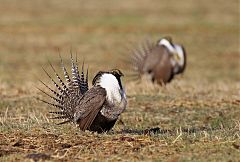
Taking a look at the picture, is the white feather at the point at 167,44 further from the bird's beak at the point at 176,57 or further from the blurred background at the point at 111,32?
the blurred background at the point at 111,32

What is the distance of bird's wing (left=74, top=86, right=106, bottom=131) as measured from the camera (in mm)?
6102

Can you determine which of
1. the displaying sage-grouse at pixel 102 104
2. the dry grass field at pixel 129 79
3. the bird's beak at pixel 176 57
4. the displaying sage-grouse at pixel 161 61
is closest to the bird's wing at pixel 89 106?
the displaying sage-grouse at pixel 102 104

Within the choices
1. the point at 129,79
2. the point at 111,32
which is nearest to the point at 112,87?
the point at 129,79

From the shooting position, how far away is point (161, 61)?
1259cm

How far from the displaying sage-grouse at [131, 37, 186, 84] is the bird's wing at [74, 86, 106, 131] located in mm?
6041

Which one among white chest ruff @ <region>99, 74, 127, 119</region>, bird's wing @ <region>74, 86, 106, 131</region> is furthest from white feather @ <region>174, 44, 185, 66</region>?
white chest ruff @ <region>99, 74, 127, 119</region>

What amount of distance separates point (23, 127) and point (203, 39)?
17558 millimetres

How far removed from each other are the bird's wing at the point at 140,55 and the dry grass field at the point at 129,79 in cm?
34

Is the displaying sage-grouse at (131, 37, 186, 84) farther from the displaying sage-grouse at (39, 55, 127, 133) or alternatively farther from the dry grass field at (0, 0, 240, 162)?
the displaying sage-grouse at (39, 55, 127, 133)

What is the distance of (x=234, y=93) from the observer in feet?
34.8

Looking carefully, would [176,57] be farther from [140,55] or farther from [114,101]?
[114,101]

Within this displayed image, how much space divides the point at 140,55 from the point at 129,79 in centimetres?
158

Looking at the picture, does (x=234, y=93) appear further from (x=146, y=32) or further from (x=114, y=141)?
(x=146, y=32)

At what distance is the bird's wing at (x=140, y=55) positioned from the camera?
12914mm
